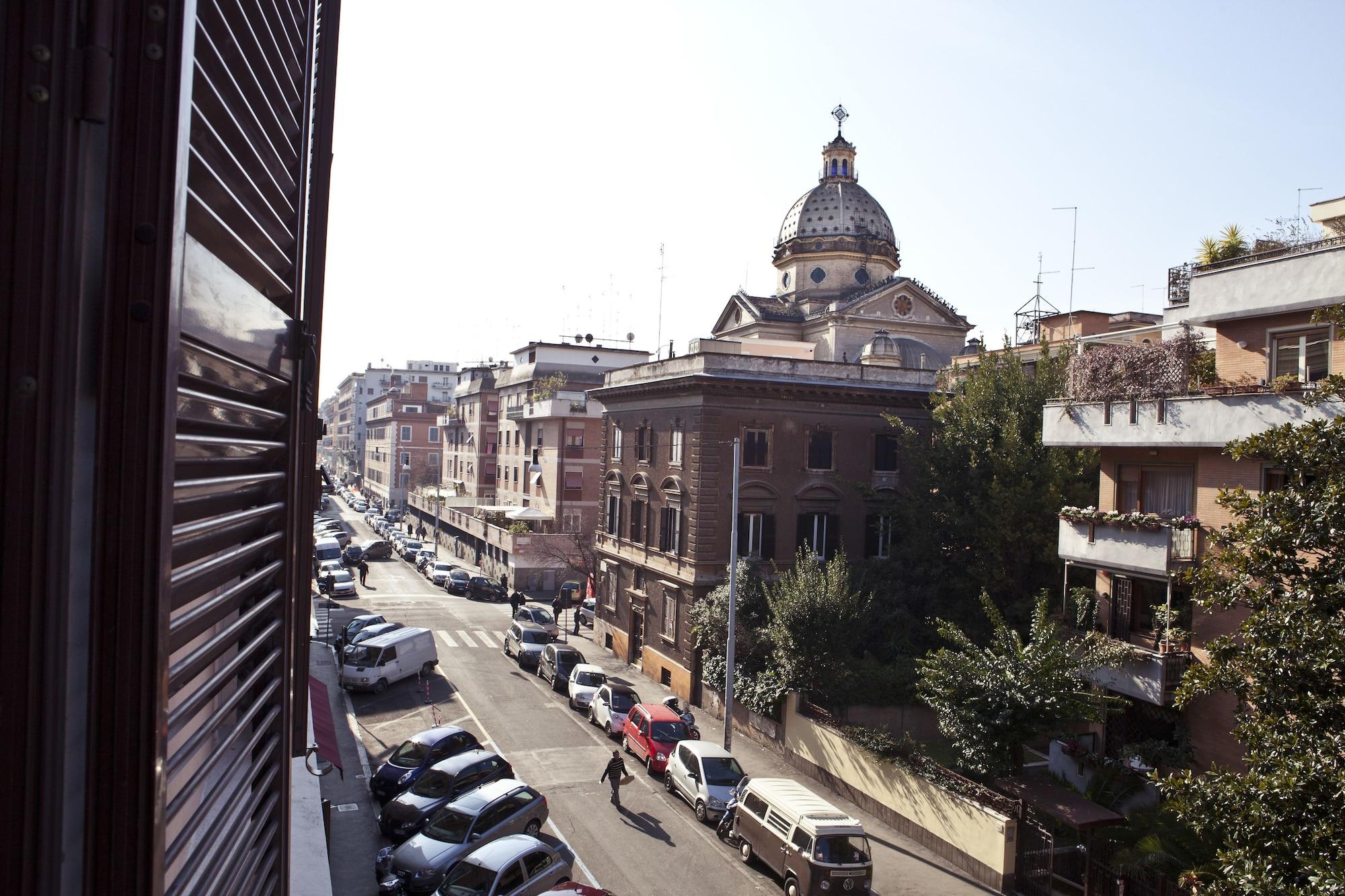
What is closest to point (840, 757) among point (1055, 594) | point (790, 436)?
point (1055, 594)

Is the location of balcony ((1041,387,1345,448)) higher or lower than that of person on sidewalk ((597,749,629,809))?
higher

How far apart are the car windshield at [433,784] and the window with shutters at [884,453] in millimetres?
19918

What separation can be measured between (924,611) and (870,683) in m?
4.35

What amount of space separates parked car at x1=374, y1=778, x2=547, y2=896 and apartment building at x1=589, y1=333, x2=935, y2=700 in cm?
1383

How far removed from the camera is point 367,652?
1248 inches

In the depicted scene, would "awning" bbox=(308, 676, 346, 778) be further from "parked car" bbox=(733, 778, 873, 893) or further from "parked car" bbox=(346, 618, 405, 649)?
"parked car" bbox=(346, 618, 405, 649)

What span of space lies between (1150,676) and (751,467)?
15715mm

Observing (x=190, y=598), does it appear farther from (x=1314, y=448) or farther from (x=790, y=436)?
(x=790, y=436)

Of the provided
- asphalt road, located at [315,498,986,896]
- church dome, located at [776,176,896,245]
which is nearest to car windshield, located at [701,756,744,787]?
asphalt road, located at [315,498,986,896]

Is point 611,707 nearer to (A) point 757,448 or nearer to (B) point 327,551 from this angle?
(A) point 757,448

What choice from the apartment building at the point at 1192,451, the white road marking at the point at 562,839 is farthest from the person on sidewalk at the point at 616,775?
the apartment building at the point at 1192,451

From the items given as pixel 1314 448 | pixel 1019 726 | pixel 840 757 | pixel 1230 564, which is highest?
pixel 1314 448

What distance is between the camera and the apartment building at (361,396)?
14200 cm

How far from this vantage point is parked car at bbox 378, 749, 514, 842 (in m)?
19.8
